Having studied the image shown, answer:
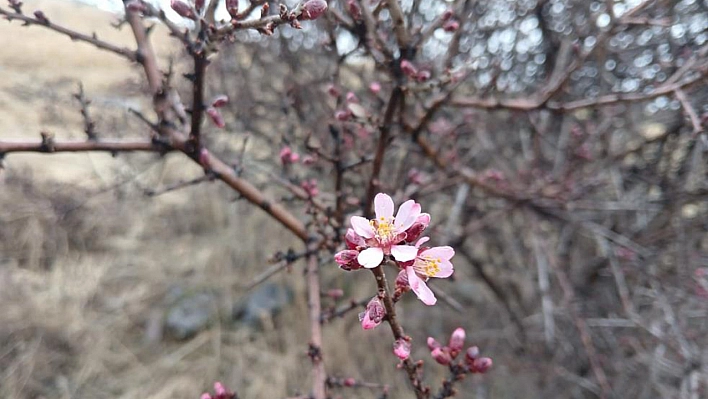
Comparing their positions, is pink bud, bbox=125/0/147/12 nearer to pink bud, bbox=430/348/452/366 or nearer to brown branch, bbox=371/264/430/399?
brown branch, bbox=371/264/430/399

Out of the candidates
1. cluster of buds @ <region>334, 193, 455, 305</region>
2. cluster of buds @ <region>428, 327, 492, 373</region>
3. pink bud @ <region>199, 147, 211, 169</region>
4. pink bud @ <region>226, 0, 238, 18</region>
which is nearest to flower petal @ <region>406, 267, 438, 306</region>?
cluster of buds @ <region>334, 193, 455, 305</region>

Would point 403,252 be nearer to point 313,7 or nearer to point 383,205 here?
point 383,205

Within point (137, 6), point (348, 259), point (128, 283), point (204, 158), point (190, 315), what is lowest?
point (190, 315)

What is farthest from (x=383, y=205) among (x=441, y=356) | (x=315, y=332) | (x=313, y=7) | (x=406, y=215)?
(x=315, y=332)

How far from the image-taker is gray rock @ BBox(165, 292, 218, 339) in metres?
3.71

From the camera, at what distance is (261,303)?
3.79 m

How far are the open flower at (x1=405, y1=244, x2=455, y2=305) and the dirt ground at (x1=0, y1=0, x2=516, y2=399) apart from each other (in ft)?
7.35

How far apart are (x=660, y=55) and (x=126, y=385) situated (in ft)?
11.5

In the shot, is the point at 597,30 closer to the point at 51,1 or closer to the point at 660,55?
the point at 660,55

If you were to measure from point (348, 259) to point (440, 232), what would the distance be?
5.57 ft

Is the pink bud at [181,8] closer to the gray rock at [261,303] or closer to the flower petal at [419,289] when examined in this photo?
the flower petal at [419,289]

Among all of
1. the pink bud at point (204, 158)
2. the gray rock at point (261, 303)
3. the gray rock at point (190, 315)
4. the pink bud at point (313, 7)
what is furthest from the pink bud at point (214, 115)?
the gray rock at point (190, 315)

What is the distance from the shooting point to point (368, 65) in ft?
11.8

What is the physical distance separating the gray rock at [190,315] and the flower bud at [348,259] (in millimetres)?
3302
